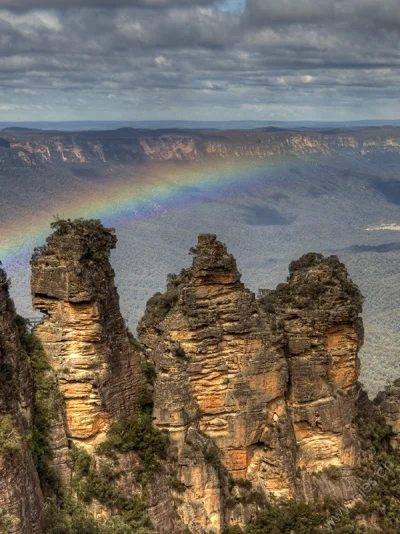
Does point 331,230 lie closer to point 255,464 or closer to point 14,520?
point 255,464

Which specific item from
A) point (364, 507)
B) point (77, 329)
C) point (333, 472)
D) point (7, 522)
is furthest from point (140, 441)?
point (364, 507)

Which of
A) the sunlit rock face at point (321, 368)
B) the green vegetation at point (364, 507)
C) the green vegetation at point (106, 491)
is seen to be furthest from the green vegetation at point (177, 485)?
the sunlit rock face at point (321, 368)

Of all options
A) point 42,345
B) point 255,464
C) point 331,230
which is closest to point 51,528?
point 42,345

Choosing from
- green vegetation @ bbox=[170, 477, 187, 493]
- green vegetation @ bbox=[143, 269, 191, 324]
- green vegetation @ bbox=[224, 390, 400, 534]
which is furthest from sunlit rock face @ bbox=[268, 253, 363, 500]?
green vegetation @ bbox=[170, 477, 187, 493]

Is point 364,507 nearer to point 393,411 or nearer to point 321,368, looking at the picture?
point 393,411

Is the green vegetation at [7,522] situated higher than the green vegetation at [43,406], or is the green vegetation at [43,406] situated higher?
the green vegetation at [43,406]

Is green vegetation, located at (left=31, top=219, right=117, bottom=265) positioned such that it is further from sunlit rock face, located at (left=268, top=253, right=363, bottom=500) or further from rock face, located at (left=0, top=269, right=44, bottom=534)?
sunlit rock face, located at (left=268, top=253, right=363, bottom=500)

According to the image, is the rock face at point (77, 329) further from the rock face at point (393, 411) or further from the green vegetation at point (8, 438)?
the rock face at point (393, 411)
